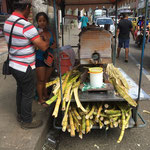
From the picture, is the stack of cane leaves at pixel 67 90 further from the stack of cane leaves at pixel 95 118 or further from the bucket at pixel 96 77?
the bucket at pixel 96 77

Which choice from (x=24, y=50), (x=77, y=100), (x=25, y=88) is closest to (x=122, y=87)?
(x=77, y=100)

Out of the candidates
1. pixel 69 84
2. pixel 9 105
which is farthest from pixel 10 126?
pixel 69 84

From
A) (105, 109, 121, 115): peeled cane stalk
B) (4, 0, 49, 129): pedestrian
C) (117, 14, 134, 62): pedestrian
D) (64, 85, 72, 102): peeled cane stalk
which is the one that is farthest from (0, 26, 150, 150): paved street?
Answer: (117, 14, 134, 62): pedestrian

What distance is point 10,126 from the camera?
279 centimetres

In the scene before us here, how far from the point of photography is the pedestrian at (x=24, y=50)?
2279mm

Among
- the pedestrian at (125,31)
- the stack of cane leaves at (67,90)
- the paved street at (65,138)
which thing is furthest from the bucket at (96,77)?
the pedestrian at (125,31)

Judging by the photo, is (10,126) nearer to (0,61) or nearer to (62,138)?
(62,138)

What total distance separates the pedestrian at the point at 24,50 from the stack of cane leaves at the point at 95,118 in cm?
→ 56

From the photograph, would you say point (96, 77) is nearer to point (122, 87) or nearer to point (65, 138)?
point (122, 87)

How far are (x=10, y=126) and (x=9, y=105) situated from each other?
2.55 ft

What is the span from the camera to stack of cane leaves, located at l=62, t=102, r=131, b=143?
2.62 meters

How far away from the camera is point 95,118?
105 inches

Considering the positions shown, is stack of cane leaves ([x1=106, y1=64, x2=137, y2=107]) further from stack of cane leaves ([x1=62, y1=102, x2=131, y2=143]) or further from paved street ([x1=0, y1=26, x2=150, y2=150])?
paved street ([x1=0, y1=26, x2=150, y2=150])

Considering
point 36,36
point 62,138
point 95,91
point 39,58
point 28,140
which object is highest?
point 36,36
